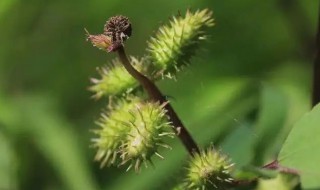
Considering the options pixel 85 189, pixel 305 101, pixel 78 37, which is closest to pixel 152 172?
pixel 85 189

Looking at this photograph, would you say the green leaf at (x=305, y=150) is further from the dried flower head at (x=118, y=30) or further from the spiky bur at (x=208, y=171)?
the dried flower head at (x=118, y=30)

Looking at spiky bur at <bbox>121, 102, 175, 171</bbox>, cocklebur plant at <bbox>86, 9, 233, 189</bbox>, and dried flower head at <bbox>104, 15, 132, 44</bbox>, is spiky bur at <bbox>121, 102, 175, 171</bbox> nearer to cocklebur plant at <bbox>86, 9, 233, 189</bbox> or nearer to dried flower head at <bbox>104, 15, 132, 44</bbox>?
cocklebur plant at <bbox>86, 9, 233, 189</bbox>

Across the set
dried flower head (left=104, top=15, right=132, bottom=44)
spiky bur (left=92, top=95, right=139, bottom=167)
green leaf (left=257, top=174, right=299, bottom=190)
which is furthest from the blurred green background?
dried flower head (left=104, top=15, right=132, bottom=44)

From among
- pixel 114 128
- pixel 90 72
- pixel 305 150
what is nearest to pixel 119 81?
pixel 114 128

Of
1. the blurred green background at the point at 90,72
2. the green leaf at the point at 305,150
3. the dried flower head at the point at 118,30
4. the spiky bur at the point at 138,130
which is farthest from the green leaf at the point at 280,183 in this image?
the blurred green background at the point at 90,72

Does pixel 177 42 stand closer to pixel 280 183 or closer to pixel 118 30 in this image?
pixel 118 30
